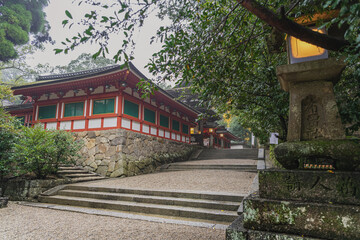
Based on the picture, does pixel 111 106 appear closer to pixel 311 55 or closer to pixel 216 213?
pixel 216 213

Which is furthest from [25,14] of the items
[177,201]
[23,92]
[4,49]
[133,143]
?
[177,201]

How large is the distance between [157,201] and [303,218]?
13.5ft

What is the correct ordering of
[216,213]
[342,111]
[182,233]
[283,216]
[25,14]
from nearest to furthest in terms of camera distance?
[283,216]
[342,111]
[182,233]
[216,213]
[25,14]

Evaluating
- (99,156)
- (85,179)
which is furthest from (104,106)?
(85,179)

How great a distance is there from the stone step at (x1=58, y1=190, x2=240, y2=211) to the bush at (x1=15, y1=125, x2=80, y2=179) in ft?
3.83

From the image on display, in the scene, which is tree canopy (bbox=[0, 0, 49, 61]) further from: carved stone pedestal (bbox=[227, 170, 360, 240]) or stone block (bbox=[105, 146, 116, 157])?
carved stone pedestal (bbox=[227, 170, 360, 240])

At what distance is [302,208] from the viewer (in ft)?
6.47

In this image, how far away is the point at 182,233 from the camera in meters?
3.60

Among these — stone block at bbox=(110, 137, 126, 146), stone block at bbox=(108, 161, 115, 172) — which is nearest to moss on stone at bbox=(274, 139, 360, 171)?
stone block at bbox=(110, 137, 126, 146)

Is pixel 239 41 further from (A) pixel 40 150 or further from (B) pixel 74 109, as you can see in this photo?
(B) pixel 74 109

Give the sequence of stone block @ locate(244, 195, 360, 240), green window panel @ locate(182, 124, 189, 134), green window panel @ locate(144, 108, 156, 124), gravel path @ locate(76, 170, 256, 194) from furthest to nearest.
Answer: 1. green window panel @ locate(182, 124, 189, 134)
2. green window panel @ locate(144, 108, 156, 124)
3. gravel path @ locate(76, 170, 256, 194)
4. stone block @ locate(244, 195, 360, 240)

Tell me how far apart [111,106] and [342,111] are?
947 cm

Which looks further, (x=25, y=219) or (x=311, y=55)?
(x=25, y=219)

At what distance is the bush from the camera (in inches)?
264
